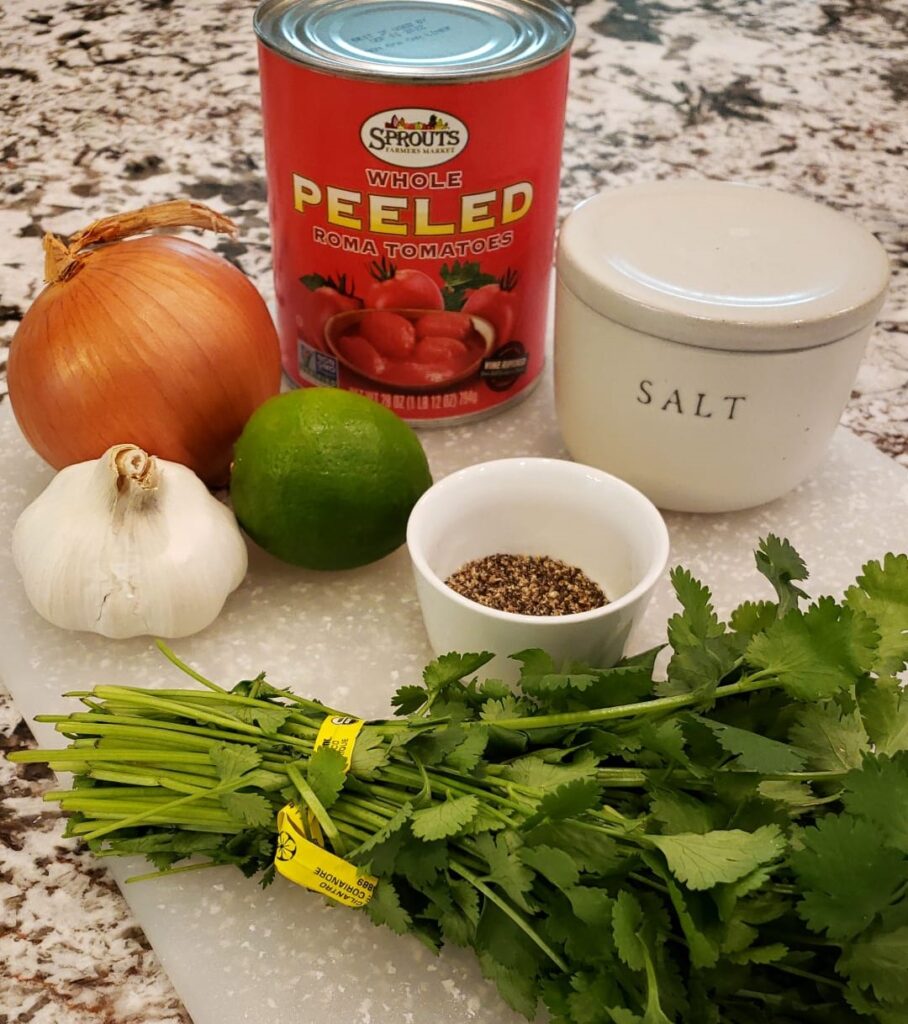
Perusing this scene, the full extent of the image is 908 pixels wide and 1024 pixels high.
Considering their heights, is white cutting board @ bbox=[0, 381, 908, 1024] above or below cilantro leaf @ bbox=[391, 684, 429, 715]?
below

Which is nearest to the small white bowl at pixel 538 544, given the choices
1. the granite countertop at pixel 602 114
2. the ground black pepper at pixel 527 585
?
the ground black pepper at pixel 527 585

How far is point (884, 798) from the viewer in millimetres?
528

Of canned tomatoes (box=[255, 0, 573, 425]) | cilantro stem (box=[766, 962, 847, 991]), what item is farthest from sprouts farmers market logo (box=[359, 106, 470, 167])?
cilantro stem (box=[766, 962, 847, 991])

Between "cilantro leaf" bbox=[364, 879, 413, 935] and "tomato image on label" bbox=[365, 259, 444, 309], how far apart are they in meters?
0.52

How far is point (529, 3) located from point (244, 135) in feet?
2.16

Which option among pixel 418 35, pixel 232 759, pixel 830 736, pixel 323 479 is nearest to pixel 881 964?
pixel 830 736

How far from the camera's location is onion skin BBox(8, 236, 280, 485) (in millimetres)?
854

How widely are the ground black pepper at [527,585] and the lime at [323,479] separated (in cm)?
7

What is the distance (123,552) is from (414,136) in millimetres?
389

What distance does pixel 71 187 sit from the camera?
1390 millimetres

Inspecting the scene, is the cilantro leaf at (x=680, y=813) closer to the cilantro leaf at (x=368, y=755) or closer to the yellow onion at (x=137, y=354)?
the cilantro leaf at (x=368, y=755)

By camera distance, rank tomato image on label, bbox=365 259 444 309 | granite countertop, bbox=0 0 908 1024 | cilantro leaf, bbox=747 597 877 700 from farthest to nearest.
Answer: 1. granite countertop, bbox=0 0 908 1024
2. tomato image on label, bbox=365 259 444 309
3. cilantro leaf, bbox=747 597 877 700

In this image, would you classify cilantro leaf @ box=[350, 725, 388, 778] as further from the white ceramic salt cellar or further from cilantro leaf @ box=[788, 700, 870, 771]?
the white ceramic salt cellar

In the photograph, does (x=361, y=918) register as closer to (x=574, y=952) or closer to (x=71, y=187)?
(x=574, y=952)
